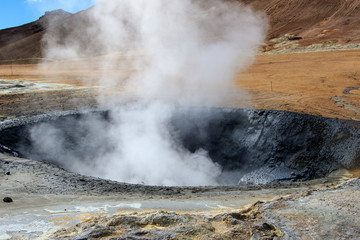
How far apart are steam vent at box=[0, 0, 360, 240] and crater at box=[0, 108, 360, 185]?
0.03m

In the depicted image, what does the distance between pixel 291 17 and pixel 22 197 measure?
33925 millimetres

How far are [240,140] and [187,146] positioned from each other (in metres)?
1.50

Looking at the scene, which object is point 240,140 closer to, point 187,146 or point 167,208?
point 187,146

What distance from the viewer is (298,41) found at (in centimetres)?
2725

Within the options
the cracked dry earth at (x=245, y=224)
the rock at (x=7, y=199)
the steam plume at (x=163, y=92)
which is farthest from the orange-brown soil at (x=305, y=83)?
the rock at (x=7, y=199)

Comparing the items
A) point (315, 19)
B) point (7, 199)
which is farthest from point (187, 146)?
point (315, 19)

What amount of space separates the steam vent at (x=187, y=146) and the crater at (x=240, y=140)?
1.2 inches

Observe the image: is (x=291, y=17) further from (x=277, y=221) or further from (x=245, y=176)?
(x=277, y=221)

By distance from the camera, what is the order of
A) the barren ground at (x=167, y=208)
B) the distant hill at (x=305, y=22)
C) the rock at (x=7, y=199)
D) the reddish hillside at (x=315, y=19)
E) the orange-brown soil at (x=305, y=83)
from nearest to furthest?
the barren ground at (x=167, y=208)
the rock at (x=7, y=199)
the orange-brown soil at (x=305, y=83)
the reddish hillside at (x=315, y=19)
the distant hill at (x=305, y=22)

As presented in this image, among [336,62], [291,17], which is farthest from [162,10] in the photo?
[291,17]

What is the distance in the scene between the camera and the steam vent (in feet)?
11.9

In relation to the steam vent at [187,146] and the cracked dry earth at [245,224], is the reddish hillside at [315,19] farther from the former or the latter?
the cracked dry earth at [245,224]

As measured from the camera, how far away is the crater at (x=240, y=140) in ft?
23.7

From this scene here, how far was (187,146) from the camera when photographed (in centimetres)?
916
